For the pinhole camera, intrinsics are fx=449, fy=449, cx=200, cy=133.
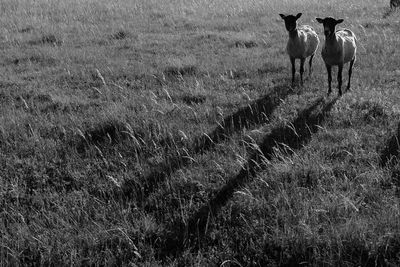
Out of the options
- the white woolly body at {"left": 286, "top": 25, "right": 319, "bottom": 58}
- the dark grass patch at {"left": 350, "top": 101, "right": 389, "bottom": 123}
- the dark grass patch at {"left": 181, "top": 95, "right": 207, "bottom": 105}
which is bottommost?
the dark grass patch at {"left": 350, "top": 101, "right": 389, "bottom": 123}

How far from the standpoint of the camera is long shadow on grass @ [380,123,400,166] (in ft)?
19.2

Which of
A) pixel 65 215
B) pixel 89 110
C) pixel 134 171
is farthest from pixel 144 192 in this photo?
pixel 89 110

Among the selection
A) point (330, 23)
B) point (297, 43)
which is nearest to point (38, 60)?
point (297, 43)

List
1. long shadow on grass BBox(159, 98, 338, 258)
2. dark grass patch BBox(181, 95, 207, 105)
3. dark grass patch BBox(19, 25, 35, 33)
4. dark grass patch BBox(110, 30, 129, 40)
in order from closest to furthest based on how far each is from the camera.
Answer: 1. long shadow on grass BBox(159, 98, 338, 258)
2. dark grass patch BBox(181, 95, 207, 105)
3. dark grass patch BBox(110, 30, 129, 40)
4. dark grass patch BBox(19, 25, 35, 33)

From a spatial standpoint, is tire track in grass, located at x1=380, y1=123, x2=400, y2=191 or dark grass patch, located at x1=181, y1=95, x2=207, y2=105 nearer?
tire track in grass, located at x1=380, y1=123, x2=400, y2=191

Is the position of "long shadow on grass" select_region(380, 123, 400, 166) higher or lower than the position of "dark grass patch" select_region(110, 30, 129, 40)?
lower

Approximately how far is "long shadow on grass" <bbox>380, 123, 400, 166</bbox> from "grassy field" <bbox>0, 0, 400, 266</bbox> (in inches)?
1.1

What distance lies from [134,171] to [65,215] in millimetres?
1186

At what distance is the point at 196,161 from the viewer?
6.01 m

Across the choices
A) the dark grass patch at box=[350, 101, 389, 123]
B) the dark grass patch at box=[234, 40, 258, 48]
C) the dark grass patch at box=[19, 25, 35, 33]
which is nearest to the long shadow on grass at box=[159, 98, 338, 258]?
the dark grass patch at box=[350, 101, 389, 123]

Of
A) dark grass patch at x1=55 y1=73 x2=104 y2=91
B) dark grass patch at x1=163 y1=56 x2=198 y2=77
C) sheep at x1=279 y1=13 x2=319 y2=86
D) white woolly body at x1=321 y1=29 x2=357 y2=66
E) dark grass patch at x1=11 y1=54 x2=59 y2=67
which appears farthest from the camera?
dark grass patch at x1=11 y1=54 x2=59 y2=67

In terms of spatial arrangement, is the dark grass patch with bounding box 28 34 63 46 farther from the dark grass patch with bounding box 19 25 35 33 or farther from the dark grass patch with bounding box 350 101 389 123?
the dark grass patch with bounding box 350 101 389 123

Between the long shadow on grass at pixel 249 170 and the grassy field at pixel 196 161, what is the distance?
0.02 meters

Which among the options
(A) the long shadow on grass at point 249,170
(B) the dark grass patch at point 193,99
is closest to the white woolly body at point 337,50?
(A) the long shadow on grass at point 249,170
